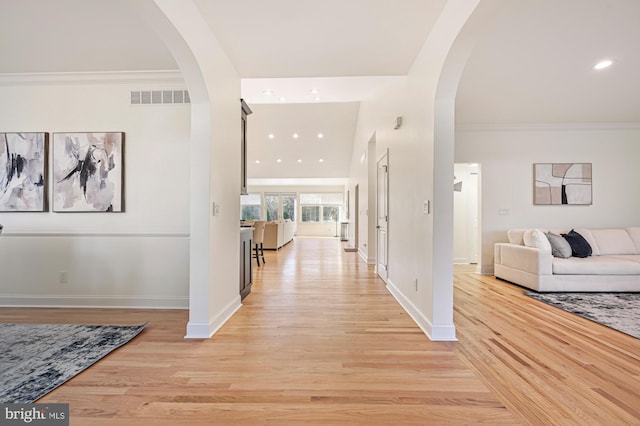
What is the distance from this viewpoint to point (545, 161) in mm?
4855

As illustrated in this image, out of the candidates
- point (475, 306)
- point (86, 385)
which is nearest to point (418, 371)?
point (475, 306)

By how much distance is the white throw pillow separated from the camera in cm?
385

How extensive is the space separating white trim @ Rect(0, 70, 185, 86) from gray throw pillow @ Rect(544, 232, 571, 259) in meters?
5.47

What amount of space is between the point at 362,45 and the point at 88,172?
3241mm

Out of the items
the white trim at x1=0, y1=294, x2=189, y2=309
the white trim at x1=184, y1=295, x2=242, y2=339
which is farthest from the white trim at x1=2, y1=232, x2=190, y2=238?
the white trim at x1=184, y1=295, x2=242, y2=339

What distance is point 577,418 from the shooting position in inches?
55.7

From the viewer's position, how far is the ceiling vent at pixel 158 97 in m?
3.04

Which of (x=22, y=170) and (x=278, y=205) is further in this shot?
(x=278, y=205)

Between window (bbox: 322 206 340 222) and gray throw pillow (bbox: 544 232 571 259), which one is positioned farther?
window (bbox: 322 206 340 222)

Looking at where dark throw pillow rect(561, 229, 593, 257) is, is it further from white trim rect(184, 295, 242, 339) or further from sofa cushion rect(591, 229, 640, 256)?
white trim rect(184, 295, 242, 339)

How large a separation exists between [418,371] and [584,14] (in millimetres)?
3575

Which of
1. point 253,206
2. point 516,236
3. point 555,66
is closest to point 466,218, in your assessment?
point 516,236

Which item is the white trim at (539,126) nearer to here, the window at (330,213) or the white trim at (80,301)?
the white trim at (80,301)

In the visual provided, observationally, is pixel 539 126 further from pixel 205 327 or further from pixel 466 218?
pixel 205 327
